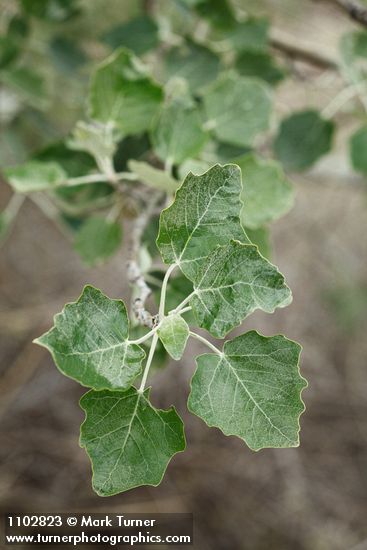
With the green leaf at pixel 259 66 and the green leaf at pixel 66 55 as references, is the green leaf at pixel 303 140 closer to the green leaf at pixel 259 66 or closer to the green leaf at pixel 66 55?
the green leaf at pixel 259 66

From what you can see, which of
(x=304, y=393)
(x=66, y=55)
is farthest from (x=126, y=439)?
(x=304, y=393)

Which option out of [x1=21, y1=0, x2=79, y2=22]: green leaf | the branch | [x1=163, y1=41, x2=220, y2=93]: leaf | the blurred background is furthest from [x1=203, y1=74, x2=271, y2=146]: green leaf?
the blurred background

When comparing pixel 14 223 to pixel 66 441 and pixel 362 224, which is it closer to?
pixel 66 441

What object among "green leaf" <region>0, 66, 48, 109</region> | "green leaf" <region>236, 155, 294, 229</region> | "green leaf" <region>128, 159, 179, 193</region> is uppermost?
"green leaf" <region>0, 66, 48, 109</region>

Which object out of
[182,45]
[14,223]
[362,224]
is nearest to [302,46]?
[182,45]

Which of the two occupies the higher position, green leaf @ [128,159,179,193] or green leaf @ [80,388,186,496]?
green leaf @ [128,159,179,193]

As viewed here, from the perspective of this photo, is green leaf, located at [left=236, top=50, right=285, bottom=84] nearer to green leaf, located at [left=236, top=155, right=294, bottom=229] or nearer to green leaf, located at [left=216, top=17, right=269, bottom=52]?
green leaf, located at [left=216, top=17, right=269, bottom=52]
